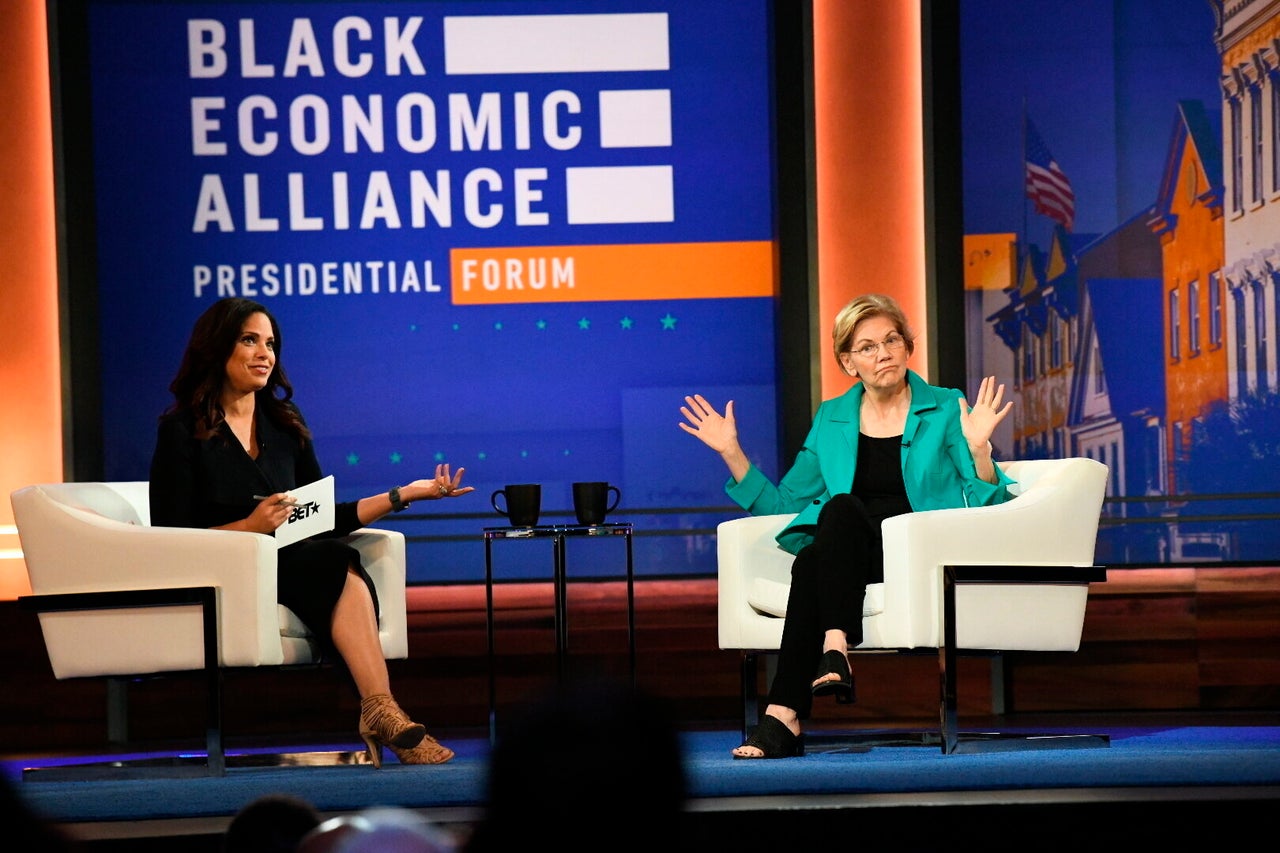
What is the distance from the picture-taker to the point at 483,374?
4.93m

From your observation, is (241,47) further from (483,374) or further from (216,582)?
(216,582)

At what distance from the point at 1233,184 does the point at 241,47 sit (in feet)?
11.2

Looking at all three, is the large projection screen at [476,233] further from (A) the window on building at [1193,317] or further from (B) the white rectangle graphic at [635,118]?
(A) the window on building at [1193,317]

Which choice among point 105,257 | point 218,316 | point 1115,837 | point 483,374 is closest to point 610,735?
point 1115,837

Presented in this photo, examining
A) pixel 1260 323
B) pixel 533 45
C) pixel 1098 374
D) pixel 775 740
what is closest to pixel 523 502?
pixel 775 740

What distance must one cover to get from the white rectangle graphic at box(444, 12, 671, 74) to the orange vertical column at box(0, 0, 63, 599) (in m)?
1.37

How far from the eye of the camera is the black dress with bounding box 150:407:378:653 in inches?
134

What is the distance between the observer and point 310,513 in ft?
11.5

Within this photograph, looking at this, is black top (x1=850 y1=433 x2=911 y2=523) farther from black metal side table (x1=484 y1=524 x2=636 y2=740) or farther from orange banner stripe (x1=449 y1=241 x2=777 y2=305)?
orange banner stripe (x1=449 y1=241 x2=777 y2=305)

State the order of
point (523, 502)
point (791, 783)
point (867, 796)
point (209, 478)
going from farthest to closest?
point (523, 502) < point (209, 478) < point (791, 783) < point (867, 796)

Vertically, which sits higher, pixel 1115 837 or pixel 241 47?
pixel 241 47

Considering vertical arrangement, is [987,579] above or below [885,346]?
below

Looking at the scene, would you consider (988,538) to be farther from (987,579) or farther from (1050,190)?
(1050,190)

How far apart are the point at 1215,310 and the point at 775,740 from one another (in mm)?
2530
